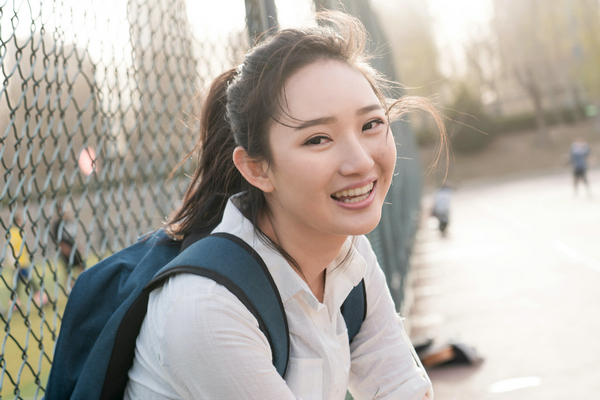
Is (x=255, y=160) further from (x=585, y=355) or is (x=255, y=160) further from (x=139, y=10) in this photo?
(x=585, y=355)

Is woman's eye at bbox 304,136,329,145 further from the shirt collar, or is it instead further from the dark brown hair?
the shirt collar

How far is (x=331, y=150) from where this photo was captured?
144 cm

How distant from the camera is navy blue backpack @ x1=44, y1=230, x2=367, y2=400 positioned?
1345 mm

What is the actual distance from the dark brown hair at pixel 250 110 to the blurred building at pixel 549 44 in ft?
112

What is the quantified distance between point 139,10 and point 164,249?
121cm

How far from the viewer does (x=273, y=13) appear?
2.64 metres

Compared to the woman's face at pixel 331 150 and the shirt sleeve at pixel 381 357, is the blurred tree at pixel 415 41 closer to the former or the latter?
the shirt sleeve at pixel 381 357

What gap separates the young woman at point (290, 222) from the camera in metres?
1.28

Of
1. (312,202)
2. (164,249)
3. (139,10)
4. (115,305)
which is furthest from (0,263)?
(139,10)

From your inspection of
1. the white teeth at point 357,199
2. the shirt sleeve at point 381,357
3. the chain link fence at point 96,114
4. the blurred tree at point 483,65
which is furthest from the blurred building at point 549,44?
the white teeth at point 357,199

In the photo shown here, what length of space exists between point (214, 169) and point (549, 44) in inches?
1383

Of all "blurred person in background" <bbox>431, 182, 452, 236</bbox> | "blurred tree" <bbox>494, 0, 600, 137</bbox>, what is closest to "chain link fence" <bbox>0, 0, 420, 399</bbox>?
"blurred person in background" <bbox>431, 182, 452, 236</bbox>

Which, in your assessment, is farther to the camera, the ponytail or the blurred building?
the blurred building

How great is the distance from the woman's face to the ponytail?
0.93 feet
